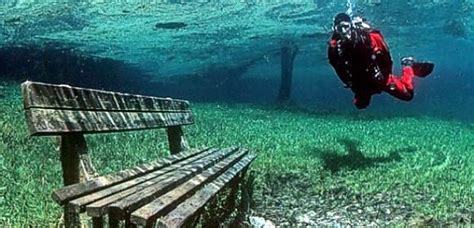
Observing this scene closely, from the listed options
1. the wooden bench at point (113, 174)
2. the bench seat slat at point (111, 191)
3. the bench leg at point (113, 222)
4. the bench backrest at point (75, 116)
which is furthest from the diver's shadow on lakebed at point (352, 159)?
the bench leg at point (113, 222)

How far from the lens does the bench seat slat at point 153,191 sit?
2979 mm

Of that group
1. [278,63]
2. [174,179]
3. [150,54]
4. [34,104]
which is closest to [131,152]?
[174,179]

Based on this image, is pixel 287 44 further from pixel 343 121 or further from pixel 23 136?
pixel 23 136

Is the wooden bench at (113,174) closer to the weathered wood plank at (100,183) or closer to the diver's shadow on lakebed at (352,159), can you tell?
the weathered wood plank at (100,183)

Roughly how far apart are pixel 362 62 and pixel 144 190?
3.48 metres

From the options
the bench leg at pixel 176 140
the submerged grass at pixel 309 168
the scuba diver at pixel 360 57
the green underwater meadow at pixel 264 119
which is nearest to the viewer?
the scuba diver at pixel 360 57

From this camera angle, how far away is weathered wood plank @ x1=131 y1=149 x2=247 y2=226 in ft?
9.43

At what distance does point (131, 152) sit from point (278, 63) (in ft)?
148

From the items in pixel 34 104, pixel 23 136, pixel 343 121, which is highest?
pixel 34 104

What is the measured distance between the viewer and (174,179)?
4.21m

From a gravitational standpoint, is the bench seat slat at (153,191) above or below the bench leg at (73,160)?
below

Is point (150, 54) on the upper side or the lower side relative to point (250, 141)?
upper

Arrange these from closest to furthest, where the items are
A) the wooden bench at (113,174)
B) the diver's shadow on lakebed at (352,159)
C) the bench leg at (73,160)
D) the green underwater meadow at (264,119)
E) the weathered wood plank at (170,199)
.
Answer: the weathered wood plank at (170,199) < the wooden bench at (113,174) < the bench leg at (73,160) < the green underwater meadow at (264,119) < the diver's shadow on lakebed at (352,159)

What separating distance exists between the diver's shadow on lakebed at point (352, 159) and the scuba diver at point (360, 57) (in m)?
3.80
